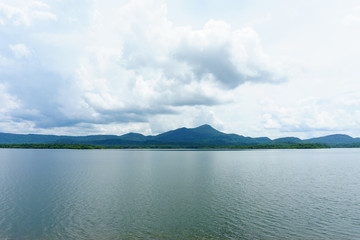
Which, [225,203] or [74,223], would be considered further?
[225,203]

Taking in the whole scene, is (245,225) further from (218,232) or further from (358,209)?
(358,209)

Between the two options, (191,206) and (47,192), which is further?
(47,192)

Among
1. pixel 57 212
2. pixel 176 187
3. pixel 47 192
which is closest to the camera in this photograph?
pixel 57 212

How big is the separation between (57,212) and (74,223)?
22.9 ft

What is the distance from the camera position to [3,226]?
1184 inches

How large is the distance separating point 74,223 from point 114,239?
8.96m

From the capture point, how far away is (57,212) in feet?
118

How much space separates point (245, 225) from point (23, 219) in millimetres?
33243

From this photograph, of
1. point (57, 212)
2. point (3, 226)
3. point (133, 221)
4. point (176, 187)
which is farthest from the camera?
point (176, 187)

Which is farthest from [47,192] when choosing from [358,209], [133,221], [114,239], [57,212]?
[358,209]

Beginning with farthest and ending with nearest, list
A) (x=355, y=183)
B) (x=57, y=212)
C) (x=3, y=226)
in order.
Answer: (x=355, y=183) < (x=57, y=212) < (x=3, y=226)

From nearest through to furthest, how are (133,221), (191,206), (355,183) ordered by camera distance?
(133,221), (191,206), (355,183)

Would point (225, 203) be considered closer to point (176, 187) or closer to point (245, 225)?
point (245, 225)

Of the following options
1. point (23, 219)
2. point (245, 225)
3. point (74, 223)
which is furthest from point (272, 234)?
point (23, 219)
